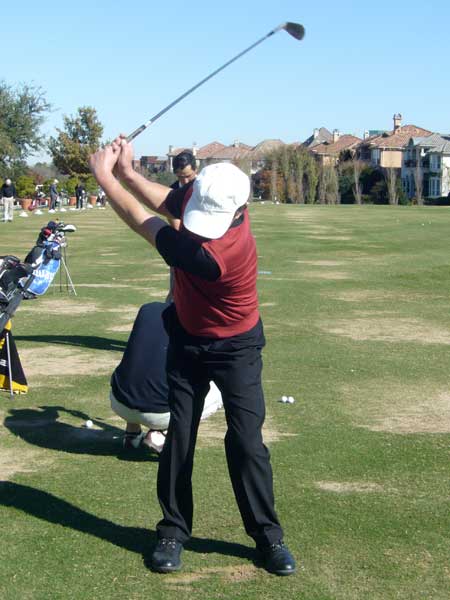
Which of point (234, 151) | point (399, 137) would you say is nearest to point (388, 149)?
point (399, 137)

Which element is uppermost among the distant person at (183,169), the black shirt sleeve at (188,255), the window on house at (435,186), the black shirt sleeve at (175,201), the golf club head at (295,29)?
the golf club head at (295,29)

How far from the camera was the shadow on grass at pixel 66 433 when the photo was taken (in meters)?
7.12

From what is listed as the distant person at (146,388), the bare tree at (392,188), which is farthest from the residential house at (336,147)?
the distant person at (146,388)

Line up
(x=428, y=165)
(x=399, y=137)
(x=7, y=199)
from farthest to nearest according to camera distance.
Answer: (x=399, y=137) → (x=428, y=165) → (x=7, y=199)

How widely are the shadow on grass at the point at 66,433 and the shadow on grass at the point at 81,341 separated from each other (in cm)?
306

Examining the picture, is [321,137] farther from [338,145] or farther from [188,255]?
[188,255]

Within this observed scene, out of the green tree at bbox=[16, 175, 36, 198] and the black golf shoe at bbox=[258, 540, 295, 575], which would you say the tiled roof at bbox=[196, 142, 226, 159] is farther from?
the black golf shoe at bbox=[258, 540, 295, 575]

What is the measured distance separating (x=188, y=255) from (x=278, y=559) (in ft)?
5.17

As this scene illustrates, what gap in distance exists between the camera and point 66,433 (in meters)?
7.59

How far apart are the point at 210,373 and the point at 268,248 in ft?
71.1

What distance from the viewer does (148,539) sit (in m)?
5.43

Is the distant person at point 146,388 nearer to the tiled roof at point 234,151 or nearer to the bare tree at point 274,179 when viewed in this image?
the bare tree at point 274,179

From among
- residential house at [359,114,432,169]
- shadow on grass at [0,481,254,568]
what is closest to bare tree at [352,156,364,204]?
residential house at [359,114,432,169]

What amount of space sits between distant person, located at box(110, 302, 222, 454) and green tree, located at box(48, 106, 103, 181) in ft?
243
